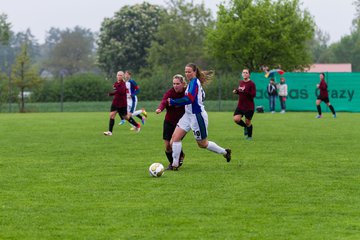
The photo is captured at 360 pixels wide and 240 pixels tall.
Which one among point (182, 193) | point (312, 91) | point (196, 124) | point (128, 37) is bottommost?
point (182, 193)

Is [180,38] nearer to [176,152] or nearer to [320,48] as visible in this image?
[176,152]

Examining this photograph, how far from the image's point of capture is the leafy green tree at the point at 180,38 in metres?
74.1

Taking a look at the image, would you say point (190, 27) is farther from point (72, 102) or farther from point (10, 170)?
point (10, 170)

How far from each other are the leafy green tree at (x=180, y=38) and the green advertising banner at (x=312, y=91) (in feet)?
100

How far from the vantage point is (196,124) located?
43.6 feet

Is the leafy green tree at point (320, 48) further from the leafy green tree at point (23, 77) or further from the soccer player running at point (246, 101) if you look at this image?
the soccer player running at point (246, 101)

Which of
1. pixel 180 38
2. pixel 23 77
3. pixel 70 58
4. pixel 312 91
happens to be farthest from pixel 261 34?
pixel 70 58

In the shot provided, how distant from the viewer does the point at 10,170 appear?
1312 centimetres

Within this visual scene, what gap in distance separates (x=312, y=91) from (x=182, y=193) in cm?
3277

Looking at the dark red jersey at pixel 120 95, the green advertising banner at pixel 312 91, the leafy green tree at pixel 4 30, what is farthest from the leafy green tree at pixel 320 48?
the dark red jersey at pixel 120 95

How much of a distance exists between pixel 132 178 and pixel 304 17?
41.4 metres

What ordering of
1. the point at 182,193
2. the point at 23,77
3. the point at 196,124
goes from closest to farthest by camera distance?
the point at 182,193 < the point at 196,124 < the point at 23,77

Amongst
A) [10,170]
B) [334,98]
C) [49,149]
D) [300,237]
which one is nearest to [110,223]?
[300,237]

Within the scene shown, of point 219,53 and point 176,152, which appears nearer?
point 176,152
